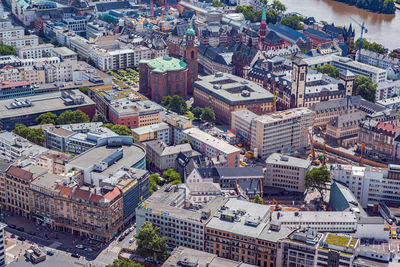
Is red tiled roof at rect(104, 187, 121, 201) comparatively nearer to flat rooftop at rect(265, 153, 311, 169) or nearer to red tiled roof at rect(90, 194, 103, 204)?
red tiled roof at rect(90, 194, 103, 204)

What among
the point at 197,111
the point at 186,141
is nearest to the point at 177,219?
the point at 186,141

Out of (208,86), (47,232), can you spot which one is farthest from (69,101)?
(47,232)

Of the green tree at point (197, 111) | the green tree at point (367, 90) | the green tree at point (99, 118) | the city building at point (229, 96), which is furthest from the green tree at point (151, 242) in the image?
the green tree at point (367, 90)

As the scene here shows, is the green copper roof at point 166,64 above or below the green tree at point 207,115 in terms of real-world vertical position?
above

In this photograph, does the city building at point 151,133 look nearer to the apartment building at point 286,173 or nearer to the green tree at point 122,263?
the apartment building at point 286,173

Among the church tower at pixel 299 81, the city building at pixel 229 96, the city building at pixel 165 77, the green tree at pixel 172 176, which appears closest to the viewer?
the green tree at pixel 172 176

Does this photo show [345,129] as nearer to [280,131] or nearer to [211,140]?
[280,131]

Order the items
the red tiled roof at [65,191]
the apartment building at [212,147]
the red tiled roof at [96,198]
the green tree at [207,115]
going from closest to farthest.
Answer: the red tiled roof at [96,198]
the red tiled roof at [65,191]
the apartment building at [212,147]
the green tree at [207,115]

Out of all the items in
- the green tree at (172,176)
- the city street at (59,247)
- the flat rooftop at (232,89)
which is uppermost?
the flat rooftop at (232,89)
